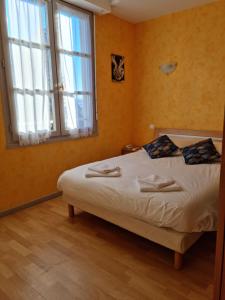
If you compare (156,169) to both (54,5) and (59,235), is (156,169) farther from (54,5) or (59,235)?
(54,5)

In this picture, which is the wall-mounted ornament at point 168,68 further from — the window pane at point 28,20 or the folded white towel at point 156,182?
the folded white towel at point 156,182

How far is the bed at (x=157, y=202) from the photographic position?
180 cm

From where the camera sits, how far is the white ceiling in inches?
134

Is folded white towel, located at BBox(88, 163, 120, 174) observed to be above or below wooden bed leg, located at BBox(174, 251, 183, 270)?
above

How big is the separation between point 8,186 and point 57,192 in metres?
0.79

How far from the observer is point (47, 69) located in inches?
120

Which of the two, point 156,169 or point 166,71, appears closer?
point 156,169

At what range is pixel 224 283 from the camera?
3.75 feet

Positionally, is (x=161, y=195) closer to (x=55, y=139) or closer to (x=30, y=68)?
(x=55, y=139)

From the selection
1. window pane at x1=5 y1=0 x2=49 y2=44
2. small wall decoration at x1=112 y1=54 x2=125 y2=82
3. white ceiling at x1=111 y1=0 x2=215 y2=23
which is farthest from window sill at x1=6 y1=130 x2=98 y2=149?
white ceiling at x1=111 y1=0 x2=215 y2=23

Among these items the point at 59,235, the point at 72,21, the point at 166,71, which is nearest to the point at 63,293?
the point at 59,235

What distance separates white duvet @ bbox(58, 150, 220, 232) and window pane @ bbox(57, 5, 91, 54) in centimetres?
A: 186

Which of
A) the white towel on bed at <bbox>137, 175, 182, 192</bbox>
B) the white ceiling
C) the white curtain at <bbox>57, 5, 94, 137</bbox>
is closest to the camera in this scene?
the white towel on bed at <bbox>137, 175, 182, 192</bbox>

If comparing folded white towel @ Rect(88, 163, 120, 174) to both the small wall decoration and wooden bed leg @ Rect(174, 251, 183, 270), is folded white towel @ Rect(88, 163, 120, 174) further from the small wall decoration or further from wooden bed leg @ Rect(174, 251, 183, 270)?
the small wall decoration
